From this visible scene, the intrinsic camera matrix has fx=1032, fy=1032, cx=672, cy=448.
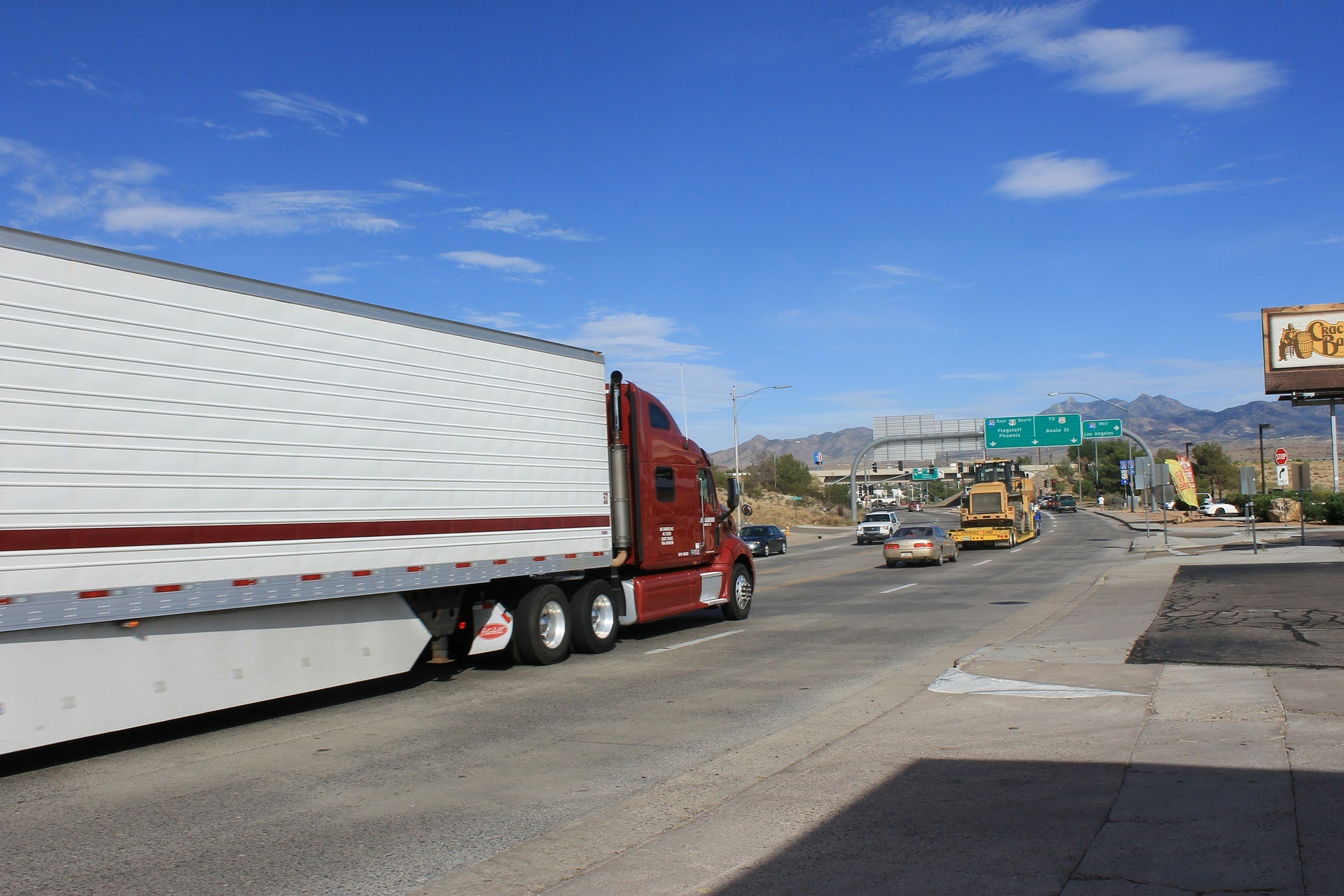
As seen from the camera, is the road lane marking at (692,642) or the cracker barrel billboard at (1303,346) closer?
the road lane marking at (692,642)

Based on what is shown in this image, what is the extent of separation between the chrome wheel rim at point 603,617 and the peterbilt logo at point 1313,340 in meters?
25.0

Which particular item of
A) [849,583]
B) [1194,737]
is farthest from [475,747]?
[849,583]

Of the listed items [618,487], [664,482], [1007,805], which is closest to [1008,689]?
[1007,805]

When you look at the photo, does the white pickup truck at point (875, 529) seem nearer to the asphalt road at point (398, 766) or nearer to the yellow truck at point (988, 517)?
the yellow truck at point (988, 517)

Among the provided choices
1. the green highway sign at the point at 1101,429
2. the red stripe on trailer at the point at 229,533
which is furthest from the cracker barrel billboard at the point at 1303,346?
the green highway sign at the point at 1101,429

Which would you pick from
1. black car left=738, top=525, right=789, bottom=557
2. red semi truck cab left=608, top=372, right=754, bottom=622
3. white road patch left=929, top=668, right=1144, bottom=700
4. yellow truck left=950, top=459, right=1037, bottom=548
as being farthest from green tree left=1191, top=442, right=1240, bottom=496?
white road patch left=929, top=668, right=1144, bottom=700

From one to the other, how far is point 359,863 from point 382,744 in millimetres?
3092

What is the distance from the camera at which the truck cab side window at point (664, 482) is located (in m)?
14.8

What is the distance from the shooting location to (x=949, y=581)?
82.6 feet

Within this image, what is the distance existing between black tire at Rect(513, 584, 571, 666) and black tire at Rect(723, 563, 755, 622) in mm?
4814

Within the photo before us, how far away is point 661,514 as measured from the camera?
48.8 feet

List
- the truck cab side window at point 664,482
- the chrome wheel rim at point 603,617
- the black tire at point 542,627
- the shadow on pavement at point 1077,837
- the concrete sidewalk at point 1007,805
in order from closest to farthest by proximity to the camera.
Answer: the shadow on pavement at point 1077,837 → the concrete sidewalk at point 1007,805 → the black tire at point 542,627 → the chrome wheel rim at point 603,617 → the truck cab side window at point 664,482

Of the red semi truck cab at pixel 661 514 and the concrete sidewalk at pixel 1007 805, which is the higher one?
the red semi truck cab at pixel 661 514

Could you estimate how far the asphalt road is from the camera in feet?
18.6
